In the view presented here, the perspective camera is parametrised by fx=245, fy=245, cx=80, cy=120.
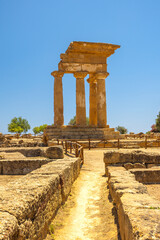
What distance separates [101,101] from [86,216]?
21.8 meters

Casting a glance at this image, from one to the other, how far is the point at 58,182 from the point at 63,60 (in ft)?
73.2

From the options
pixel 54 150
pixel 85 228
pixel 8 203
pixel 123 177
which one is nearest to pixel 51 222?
pixel 85 228

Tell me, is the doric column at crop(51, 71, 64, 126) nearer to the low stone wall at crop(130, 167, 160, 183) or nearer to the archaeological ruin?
the archaeological ruin

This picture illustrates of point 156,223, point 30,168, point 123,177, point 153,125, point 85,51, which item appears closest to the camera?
point 156,223

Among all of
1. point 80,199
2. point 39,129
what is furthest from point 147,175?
point 39,129

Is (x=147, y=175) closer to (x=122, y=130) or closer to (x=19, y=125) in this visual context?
(x=122, y=130)

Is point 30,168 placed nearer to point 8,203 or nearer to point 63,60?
point 8,203

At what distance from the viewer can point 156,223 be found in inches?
99.9

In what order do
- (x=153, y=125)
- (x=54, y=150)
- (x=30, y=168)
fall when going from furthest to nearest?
(x=153, y=125)
(x=54, y=150)
(x=30, y=168)

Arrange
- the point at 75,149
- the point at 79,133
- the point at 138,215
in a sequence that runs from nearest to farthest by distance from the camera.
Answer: the point at 138,215
the point at 75,149
the point at 79,133

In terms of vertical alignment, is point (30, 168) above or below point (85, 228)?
above

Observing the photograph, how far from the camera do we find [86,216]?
4871mm

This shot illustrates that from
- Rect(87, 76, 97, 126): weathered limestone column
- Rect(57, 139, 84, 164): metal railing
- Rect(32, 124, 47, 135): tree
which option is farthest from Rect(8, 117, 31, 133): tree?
Rect(57, 139, 84, 164): metal railing

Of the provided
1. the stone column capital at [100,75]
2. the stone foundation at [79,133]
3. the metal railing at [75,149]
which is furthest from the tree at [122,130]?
the metal railing at [75,149]
